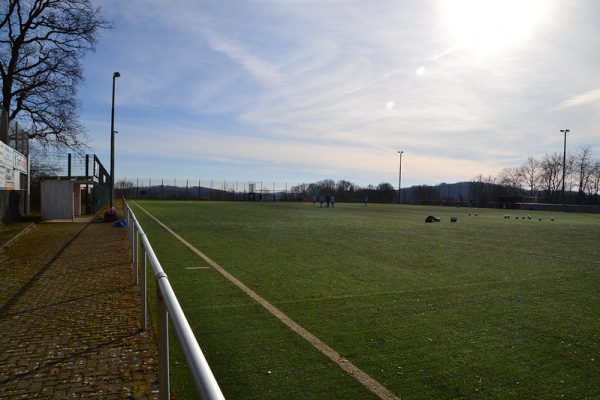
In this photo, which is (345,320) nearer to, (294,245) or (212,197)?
(294,245)

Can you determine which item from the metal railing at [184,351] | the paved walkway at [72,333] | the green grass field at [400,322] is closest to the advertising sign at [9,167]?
the paved walkway at [72,333]

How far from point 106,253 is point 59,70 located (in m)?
20.0

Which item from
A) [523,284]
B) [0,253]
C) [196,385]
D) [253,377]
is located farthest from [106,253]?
[196,385]

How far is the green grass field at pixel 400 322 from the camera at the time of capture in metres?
3.98

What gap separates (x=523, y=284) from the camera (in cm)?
823

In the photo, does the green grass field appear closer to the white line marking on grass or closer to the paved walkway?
the white line marking on grass

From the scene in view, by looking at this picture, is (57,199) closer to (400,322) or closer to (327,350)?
(400,322)

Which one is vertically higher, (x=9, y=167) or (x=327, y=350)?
(x=9, y=167)

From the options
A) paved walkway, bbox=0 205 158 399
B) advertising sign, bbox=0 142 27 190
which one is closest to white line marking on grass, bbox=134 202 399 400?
paved walkway, bbox=0 205 158 399

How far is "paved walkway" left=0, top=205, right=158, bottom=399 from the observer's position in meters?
3.80

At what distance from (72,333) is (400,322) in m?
3.79

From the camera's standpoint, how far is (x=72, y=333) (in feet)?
16.7

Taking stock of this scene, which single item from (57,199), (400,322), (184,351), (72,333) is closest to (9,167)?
(57,199)

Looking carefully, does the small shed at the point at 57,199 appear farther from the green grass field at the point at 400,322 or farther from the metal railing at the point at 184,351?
the metal railing at the point at 184,351
